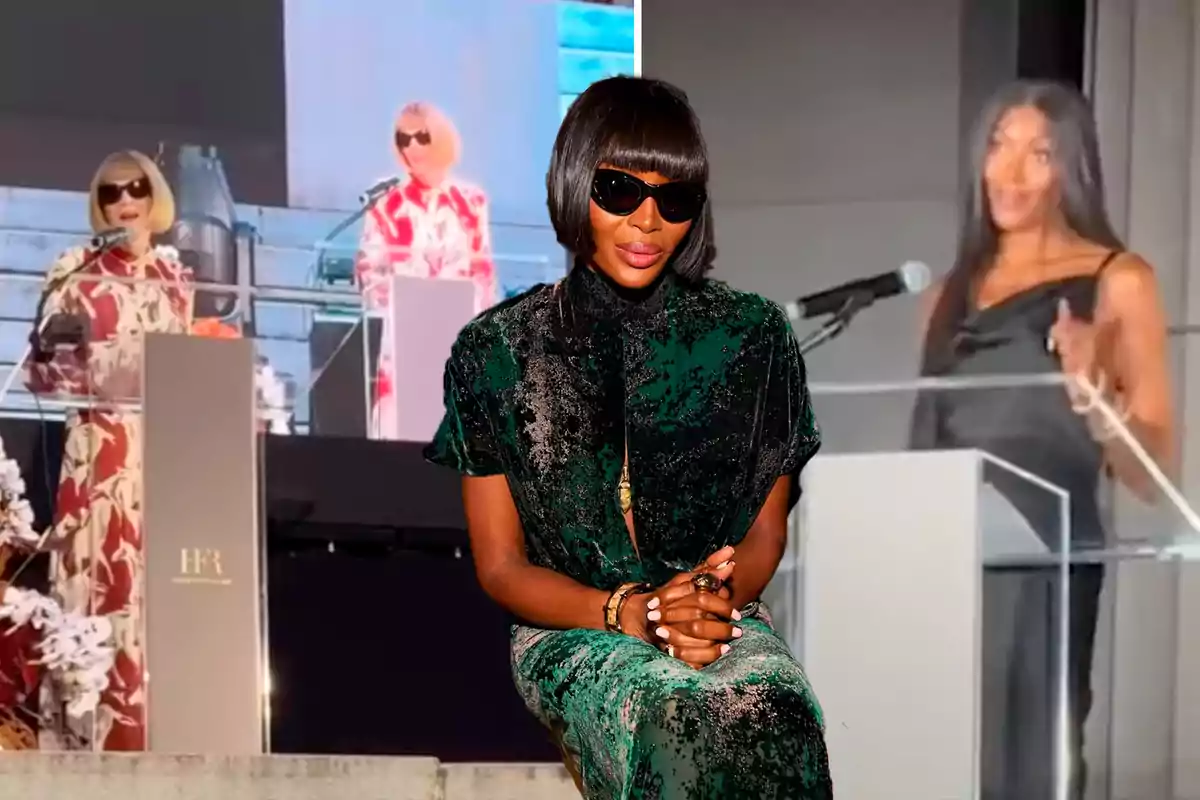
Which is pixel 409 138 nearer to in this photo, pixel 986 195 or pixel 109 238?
pixel 109 238

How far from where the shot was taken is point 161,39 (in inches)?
90.4

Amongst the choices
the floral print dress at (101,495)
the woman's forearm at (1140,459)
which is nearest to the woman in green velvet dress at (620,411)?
the floral print dress at (101,495)

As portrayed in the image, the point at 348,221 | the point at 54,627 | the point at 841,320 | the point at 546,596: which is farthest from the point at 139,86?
the point at 546,596

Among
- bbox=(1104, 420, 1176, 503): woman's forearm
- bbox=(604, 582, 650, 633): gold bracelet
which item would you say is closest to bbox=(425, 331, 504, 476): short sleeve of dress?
bbox=(604, 582, 650, 633): gold bracelet

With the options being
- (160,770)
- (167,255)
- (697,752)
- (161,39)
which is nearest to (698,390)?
(697,752)

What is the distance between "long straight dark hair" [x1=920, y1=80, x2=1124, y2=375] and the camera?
93.4 inches

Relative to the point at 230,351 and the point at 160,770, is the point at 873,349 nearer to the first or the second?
the point at 230,351

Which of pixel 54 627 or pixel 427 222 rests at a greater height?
pixel 427 222

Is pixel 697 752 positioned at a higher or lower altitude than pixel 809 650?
higher

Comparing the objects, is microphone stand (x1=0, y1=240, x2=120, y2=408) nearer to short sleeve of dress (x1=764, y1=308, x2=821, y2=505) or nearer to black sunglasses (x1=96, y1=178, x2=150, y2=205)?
black sunglasses (x1=96, y1=178, x2=150, y2=205)

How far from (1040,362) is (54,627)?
1624 mm

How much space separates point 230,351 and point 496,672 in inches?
26.5

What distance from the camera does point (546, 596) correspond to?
1.37 m

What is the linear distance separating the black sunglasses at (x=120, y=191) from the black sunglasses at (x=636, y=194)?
3.67ft
